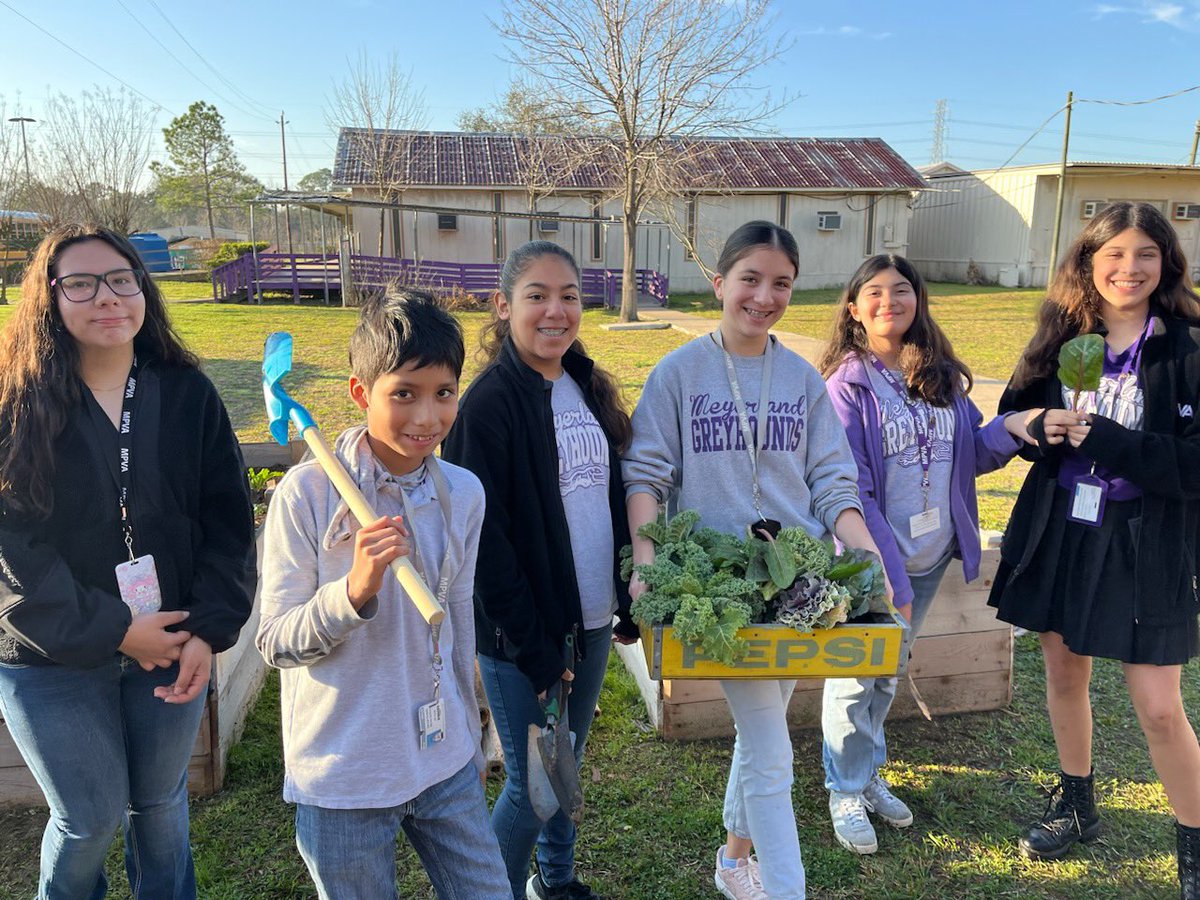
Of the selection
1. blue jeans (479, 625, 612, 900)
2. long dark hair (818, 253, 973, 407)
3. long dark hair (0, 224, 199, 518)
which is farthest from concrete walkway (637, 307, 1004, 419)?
long dark hair (0, 224, 199, 518)

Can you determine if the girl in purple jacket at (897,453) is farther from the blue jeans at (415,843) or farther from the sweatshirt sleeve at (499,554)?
the blue jeans at (415,843)

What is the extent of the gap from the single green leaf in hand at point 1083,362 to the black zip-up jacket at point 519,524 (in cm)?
171

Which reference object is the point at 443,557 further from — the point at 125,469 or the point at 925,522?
the point at 925,522

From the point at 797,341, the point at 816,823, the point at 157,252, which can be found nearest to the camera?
the point at 816,823

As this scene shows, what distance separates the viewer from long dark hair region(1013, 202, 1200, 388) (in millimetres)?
2740

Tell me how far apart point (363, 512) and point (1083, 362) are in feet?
7.50

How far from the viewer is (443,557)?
6.40 ft

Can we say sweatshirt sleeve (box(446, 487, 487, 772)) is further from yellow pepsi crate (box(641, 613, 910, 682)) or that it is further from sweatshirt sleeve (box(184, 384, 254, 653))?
sweatshirt sleeve (box(184, 384, 254, 653))

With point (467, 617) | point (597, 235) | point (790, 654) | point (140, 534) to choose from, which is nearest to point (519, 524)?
point (467, 617)

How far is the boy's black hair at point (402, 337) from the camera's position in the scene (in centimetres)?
186

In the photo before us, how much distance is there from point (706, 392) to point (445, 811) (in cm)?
138

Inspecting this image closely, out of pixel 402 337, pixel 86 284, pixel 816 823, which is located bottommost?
pixel 816 823

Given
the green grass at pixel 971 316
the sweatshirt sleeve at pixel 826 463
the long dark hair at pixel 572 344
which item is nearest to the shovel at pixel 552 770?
the long dark hair at pixel 572 344

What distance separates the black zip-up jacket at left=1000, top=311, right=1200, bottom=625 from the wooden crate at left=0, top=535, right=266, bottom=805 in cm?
281
